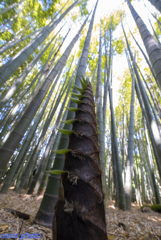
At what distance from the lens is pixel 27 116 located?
1.80m

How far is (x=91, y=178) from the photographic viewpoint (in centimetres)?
54

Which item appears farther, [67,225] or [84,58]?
[84,58]

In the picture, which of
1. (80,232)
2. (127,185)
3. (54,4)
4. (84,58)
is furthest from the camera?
(54,4)

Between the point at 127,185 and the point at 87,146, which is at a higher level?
the point at 127,185

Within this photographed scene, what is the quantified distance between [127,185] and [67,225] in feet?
12.2

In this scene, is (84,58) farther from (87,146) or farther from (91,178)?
(91,178)

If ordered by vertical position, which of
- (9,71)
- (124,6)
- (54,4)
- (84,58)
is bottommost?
(9,71)

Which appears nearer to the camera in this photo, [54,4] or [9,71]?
[9,71]

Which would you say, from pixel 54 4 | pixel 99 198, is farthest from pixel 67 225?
pixel 54 4

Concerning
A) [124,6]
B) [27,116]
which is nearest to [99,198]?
[27,116]

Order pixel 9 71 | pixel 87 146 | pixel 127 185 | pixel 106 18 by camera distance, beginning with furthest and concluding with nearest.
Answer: pixel 106 18 → pixel 127 185 → pixel 9 71 → pixel 87 146

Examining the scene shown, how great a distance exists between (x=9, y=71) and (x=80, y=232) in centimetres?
267

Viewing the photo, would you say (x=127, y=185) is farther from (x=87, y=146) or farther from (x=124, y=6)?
(x=124, y=6)

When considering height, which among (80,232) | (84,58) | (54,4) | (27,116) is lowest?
(80,232)
